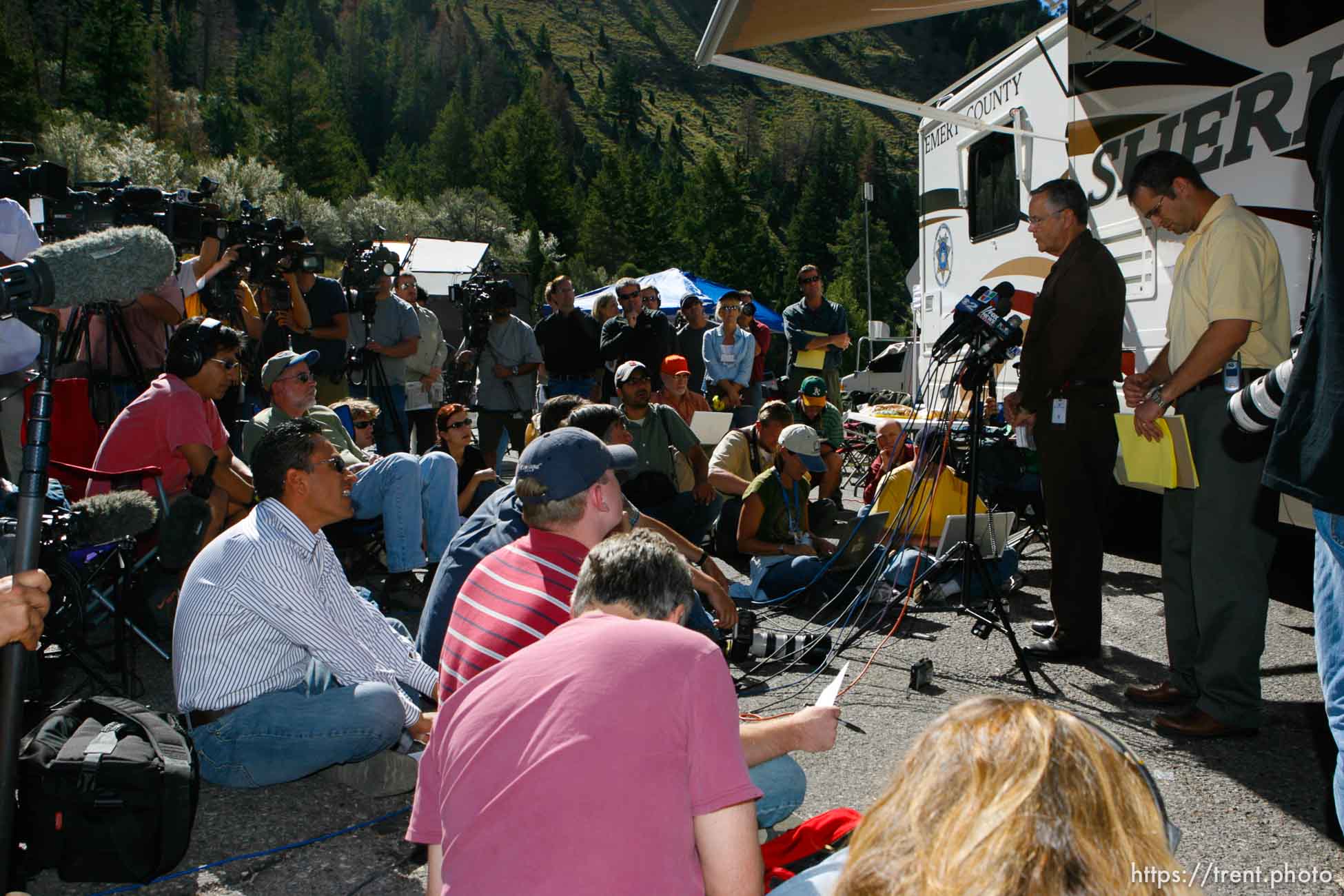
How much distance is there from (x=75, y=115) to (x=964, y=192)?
60.8 metres

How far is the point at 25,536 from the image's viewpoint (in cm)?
213

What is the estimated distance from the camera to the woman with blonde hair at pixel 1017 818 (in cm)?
97

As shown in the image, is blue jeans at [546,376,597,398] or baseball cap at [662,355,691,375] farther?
blue jeans at [546,376,597,398]

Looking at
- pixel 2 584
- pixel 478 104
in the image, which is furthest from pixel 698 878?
pixel 478 104

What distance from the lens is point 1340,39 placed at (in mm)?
4414

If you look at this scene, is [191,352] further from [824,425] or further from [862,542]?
[824,425]

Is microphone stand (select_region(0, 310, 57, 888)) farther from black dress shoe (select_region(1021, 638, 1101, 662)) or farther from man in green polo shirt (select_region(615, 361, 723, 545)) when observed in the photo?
man in green polo shirt (select_region(615, 361, 723, 545))

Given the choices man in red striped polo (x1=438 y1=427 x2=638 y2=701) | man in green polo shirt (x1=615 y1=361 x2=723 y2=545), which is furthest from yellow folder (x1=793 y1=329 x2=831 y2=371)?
man in red striped polo (x1=438 y1=427 x2=638 y2=701)

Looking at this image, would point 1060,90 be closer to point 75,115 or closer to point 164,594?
point 164,594

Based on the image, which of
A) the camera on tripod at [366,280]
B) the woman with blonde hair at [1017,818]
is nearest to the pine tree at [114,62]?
the camera on tripod at [366,280]

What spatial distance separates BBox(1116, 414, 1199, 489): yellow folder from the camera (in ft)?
12.3

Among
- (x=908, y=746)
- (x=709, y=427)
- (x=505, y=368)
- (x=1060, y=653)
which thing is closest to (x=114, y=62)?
(x=505, y=368)

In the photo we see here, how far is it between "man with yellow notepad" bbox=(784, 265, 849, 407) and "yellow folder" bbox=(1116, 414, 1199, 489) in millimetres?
6207

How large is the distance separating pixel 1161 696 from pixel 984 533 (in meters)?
1.57
